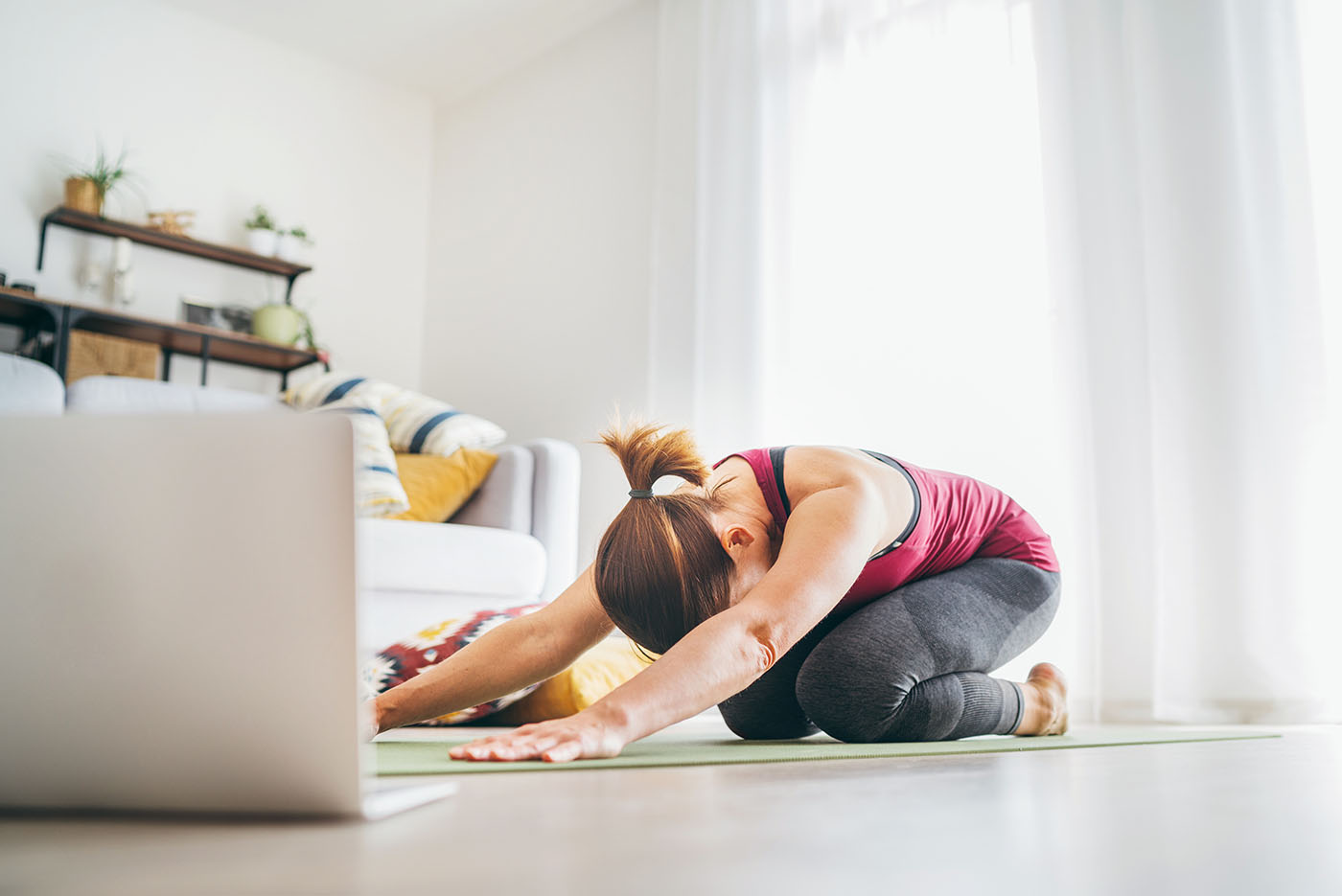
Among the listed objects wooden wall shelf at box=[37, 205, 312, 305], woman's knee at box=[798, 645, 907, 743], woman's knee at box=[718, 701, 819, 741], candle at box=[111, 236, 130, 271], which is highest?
wooden wall shelf at box=[37, 205, 312, 305]

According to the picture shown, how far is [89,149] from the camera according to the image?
401cm

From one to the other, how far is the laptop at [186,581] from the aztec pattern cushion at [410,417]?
2.57 m

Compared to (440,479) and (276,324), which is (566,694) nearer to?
(440,479)

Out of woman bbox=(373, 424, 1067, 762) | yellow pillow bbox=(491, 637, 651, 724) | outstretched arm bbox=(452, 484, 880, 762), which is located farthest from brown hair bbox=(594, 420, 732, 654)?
yellow pillow bbox=(491, 637, 651, 724)

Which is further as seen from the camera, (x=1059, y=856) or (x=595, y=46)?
(x=595, y=46)

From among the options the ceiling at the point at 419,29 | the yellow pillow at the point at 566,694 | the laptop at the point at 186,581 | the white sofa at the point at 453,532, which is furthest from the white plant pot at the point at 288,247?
the laptop at the point at 186,581

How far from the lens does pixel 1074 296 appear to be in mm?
2650

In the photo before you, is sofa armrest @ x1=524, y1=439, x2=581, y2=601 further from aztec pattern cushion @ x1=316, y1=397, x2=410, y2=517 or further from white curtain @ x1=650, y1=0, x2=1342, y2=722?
white curtain @ x1=650, y1=0, x2=1342, y2=722

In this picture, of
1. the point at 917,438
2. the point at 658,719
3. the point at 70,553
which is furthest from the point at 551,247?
the point at 70,553

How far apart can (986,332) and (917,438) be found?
359mm

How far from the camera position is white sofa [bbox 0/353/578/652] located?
8.09ft

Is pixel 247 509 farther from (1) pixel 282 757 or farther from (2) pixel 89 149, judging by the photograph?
(2) pixel 89 149

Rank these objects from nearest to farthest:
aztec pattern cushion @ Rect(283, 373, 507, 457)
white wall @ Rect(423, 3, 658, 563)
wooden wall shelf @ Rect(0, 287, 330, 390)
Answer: aztec pattern cushion @ Rect(283, 373, 507, 457), wooden wall shelf @ Rect(0, 287, 330, 390), white wall @ Rect(423, 3, 658, 563)

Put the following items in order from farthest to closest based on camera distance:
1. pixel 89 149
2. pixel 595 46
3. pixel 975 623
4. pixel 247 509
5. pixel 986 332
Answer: pixel 595 46 < pixel 89 149 < pixel 986 332 < pixel 975 623 < pixel 247 509
